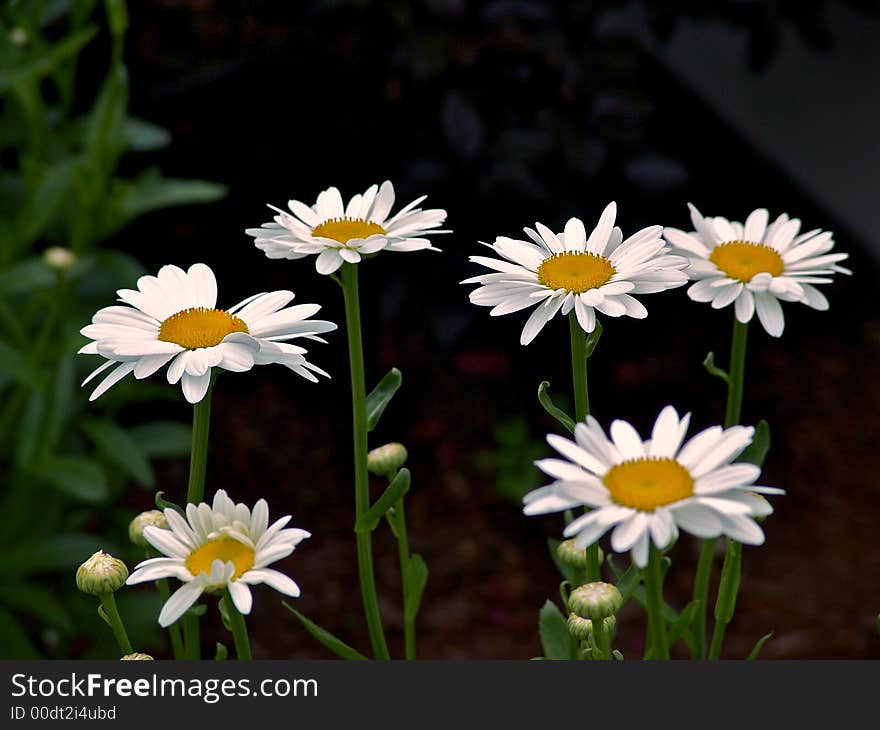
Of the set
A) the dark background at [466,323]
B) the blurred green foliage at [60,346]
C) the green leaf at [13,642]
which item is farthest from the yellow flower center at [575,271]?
the dark background at [466,323]

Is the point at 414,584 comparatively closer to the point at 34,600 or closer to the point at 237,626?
the point at 237,626

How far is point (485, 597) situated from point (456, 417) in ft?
1.46

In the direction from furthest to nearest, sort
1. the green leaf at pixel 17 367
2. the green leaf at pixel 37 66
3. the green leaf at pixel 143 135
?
the green leaf at pixel 143 135 < the green leaf at pixel 37 66 < the green leaf at pixel 17 367

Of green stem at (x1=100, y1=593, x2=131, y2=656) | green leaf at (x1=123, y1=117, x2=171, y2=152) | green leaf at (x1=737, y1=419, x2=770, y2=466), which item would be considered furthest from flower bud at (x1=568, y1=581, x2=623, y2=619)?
green leaf at (x1=123, y1=117, x2=171, y2=152)

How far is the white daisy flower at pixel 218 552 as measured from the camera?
1.69 ft

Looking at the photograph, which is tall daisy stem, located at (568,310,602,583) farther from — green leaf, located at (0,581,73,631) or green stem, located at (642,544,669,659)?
green leaf, located at (0,581,73,631)

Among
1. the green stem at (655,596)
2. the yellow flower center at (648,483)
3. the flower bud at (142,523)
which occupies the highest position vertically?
the flower bud at (142,523)

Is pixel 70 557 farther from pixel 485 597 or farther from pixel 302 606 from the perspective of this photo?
pixel 485 597

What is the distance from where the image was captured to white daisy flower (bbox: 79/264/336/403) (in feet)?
1.81

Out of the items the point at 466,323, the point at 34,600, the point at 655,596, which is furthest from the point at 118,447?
the point at 655,596

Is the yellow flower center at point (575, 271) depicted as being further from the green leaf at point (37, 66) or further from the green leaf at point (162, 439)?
the green leaf at point (162, 439)

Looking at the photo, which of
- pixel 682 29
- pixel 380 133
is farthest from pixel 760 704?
pixel 682 29

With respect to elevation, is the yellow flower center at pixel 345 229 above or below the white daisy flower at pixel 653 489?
above

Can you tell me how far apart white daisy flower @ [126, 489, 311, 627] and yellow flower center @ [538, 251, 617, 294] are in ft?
0.65
